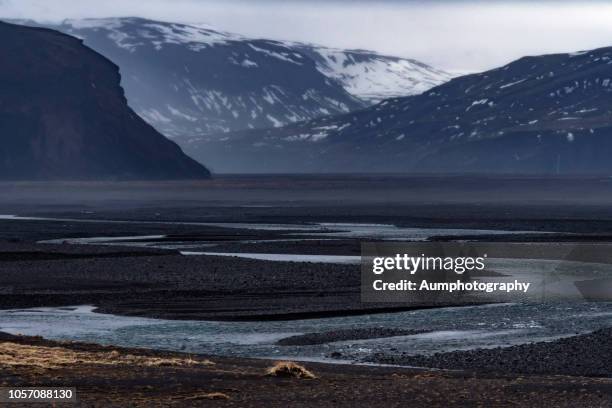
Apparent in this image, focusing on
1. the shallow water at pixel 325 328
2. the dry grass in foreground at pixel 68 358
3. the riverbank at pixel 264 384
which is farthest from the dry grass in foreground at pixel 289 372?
the shallow water at pixel 325 328

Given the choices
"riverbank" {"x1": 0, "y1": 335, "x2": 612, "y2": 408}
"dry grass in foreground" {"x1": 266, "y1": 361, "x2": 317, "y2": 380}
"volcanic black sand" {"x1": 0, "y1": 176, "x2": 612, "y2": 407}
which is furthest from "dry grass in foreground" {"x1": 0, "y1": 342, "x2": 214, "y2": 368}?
"dry grass in foreground" {"x1": 266, "y1": 361, "x2": 317, "y2": 380}

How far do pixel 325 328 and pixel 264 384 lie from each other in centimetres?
1271

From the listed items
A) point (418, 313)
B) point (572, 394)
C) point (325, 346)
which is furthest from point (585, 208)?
point (572, 394)

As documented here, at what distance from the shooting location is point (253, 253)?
225ft

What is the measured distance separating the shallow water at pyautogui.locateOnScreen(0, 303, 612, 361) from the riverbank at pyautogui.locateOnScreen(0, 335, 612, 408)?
3935 millimetres

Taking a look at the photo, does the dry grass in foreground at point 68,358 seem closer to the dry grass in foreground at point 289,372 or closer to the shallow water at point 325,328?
the dry grass in foreground at point 289,372

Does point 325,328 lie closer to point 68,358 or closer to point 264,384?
point 68,358

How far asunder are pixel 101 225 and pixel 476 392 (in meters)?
73.3

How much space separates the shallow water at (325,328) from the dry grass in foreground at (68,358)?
3562 mm

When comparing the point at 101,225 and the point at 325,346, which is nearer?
the point at 325,346

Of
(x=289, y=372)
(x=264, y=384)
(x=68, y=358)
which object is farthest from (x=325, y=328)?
(x=264, y=384)

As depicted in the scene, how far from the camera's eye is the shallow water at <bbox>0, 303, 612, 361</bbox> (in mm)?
34250

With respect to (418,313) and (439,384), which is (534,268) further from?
(439,384)

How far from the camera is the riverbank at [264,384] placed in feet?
78.4
